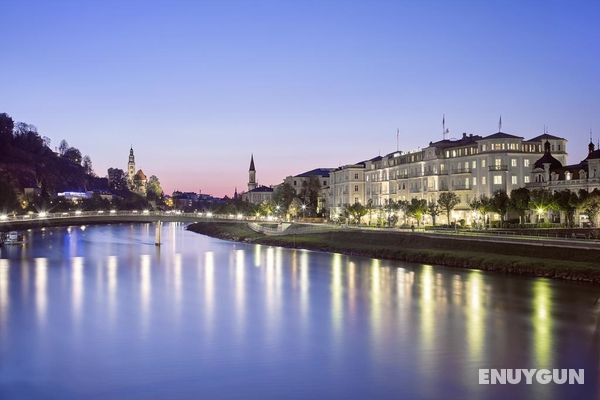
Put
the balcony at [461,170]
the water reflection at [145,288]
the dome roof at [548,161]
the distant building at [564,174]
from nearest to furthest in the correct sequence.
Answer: the water reflection at [145,288] < the distant building at [564,174] < the dome roof at [548,161] < the balcony at [461,170]

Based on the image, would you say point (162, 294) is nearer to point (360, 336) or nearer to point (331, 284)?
point (331, 284)

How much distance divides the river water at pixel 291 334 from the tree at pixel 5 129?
140 metres

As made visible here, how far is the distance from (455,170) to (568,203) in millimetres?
25264

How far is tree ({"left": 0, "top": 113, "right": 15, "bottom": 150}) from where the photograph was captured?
589 feet

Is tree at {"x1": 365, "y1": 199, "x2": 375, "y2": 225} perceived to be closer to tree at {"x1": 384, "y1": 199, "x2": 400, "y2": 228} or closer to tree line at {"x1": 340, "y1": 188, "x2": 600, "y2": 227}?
tree line at {"x1": 340, "y1": 188, "x2": 600, "y2": 227}

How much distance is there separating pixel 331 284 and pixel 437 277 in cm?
758

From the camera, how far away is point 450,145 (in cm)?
8981

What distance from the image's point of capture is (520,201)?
67.2 metres

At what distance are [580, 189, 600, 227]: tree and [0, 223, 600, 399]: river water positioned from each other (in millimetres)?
16242

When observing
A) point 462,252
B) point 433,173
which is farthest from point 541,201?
point 433,173

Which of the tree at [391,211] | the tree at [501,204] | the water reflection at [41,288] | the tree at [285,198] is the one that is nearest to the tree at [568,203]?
the tree at [501,204]

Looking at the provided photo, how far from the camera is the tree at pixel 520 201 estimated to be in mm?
67375

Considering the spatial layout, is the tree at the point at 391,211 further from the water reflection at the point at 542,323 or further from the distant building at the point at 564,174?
the water reflection at the point at 542,323

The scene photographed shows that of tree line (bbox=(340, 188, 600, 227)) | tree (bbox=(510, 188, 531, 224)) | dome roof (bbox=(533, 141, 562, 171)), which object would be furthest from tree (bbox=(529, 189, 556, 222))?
dome roof (bbox=(533, 141, 562, 171))
